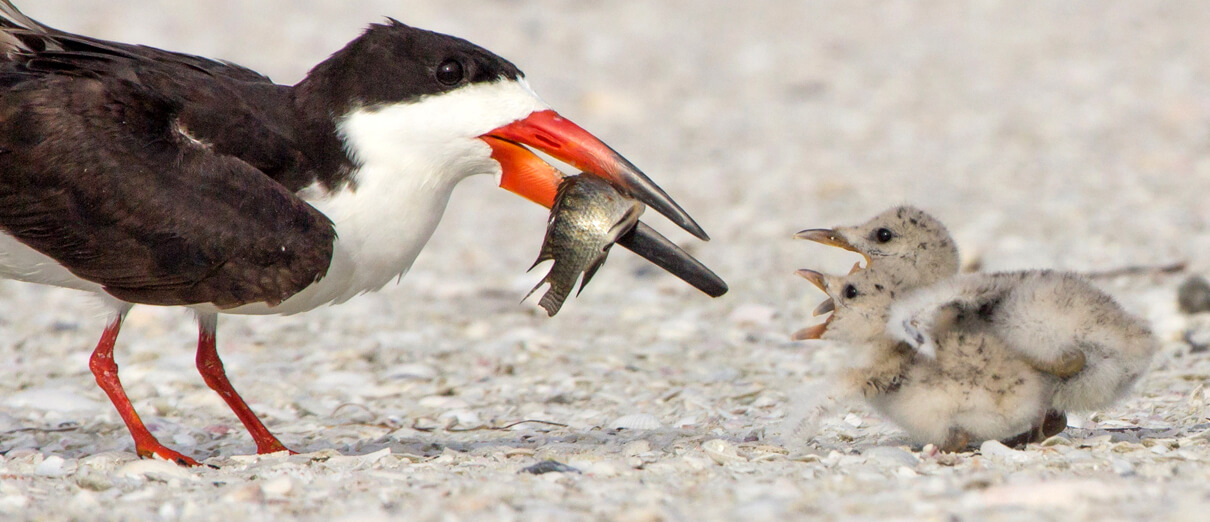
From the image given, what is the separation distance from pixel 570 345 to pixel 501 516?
2.82 metres

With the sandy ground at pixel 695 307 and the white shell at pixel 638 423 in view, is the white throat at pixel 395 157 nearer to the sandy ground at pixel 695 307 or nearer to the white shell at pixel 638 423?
the sandy ground at pixel 695 307

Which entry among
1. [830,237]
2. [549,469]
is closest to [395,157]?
[549,469]

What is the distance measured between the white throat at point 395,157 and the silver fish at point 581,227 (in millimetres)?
279

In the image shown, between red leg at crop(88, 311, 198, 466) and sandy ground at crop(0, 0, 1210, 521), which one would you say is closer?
sandy ground at crop(0, 0, 1210, 521)

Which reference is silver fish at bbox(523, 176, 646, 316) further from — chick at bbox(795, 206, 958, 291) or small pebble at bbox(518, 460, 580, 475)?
chick at bbox(795, 206, 958, 291)

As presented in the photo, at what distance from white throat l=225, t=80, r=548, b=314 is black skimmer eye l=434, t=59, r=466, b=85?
37mm

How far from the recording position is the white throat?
13.3 ft

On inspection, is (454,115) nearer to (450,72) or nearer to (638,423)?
(450,72)

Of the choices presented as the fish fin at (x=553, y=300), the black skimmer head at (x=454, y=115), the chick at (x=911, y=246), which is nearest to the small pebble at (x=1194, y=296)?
the chick at (x=911, y=246)

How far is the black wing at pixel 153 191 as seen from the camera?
391cm

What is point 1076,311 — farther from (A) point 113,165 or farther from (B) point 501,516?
(A) point 113,165

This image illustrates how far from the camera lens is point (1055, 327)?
3621 mm

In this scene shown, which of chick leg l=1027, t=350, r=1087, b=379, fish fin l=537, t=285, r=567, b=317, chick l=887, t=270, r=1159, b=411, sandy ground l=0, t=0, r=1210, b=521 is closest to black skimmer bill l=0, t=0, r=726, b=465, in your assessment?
fish fin l=537, t=285, r=567, b=317

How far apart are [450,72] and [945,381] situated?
1607 millimetres
